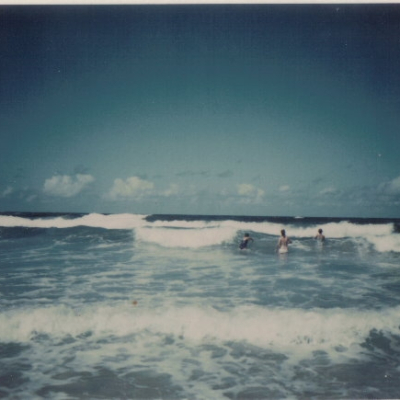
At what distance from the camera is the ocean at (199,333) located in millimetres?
3357

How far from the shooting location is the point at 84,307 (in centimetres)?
524

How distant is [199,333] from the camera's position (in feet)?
14.4

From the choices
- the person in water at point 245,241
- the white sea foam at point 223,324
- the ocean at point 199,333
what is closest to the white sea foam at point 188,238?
the person in water at point 245,241

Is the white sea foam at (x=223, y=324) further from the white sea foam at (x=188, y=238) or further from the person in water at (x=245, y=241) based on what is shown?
the white sea foam at (x=188, y=238)

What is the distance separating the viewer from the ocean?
11.0 feet

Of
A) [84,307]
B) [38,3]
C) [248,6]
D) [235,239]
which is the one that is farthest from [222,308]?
[235,239]

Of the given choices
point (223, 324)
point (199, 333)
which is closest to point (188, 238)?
point (223, 324)

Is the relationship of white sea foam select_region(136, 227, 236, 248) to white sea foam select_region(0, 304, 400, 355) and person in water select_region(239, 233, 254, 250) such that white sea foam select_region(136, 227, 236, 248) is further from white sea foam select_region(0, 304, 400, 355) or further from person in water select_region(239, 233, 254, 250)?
white sea foam select_region(0, 304, 400, 355)

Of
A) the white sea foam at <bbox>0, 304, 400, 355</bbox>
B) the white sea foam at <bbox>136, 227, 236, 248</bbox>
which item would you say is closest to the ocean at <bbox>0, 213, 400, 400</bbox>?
the white sea foam at <bbox>0, 304, 400, 355</bbox>

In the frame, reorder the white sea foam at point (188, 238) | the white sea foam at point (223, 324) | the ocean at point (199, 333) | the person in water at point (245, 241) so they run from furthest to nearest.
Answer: the white sea foam at point (188, 238) < the person in water at point (245, 241) < the white sea foam at point (223, 324) < the ocean at point (199, 333)

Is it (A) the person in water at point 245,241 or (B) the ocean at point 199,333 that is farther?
(A) the person in water at point 245,241

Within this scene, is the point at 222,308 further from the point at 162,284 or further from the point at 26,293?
the point at 26,293

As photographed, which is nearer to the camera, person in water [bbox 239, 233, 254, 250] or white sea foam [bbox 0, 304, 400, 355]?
white sea foam [bbox 0, 304, 400, 355]

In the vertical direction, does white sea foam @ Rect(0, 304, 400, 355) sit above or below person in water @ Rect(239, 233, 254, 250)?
below
